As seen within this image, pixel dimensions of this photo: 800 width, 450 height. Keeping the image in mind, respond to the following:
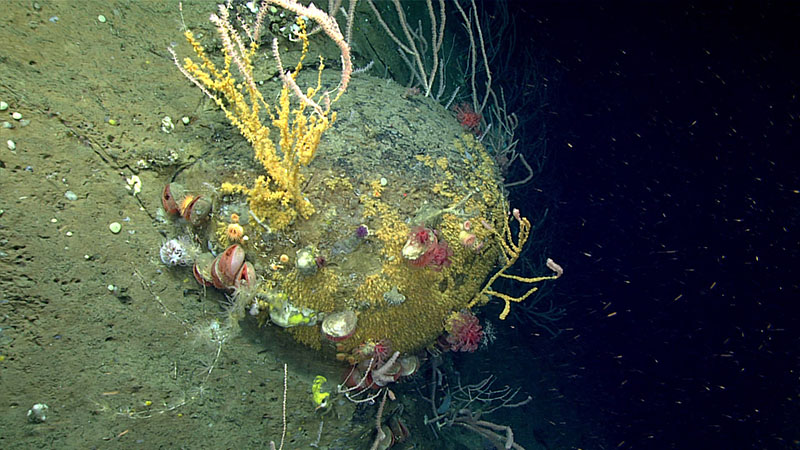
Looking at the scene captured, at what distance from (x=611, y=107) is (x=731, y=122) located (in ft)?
4.82

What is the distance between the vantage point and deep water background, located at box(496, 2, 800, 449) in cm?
491

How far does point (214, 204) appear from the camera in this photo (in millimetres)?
2730

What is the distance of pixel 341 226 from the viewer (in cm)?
270

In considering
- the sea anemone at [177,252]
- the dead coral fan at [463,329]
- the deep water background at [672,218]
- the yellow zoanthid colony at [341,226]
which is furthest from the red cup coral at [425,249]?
the deep water background at [672,218]

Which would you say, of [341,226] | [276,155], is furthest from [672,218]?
[276,155]

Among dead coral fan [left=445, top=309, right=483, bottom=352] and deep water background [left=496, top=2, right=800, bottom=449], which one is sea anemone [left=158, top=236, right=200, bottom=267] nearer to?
dead coral fan [left=445, top=309, right=483, bottom=352]

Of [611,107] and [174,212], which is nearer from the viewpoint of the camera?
[174,212]

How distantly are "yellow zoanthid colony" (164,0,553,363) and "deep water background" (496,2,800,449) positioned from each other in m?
3.89

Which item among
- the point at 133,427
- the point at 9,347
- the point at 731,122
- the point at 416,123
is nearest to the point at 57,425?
the point at 133,427

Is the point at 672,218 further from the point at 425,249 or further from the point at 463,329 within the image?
the point at 425,249

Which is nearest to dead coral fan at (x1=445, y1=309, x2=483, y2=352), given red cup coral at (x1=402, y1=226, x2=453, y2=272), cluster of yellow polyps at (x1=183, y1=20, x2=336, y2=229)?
red cup coral at (x1=402, y1=226, x2=453, y2=272)

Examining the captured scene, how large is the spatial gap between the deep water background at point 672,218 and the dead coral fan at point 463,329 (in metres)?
3.58

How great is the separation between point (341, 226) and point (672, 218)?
18.7ft

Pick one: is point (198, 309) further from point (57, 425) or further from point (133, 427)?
point (57, 425)
